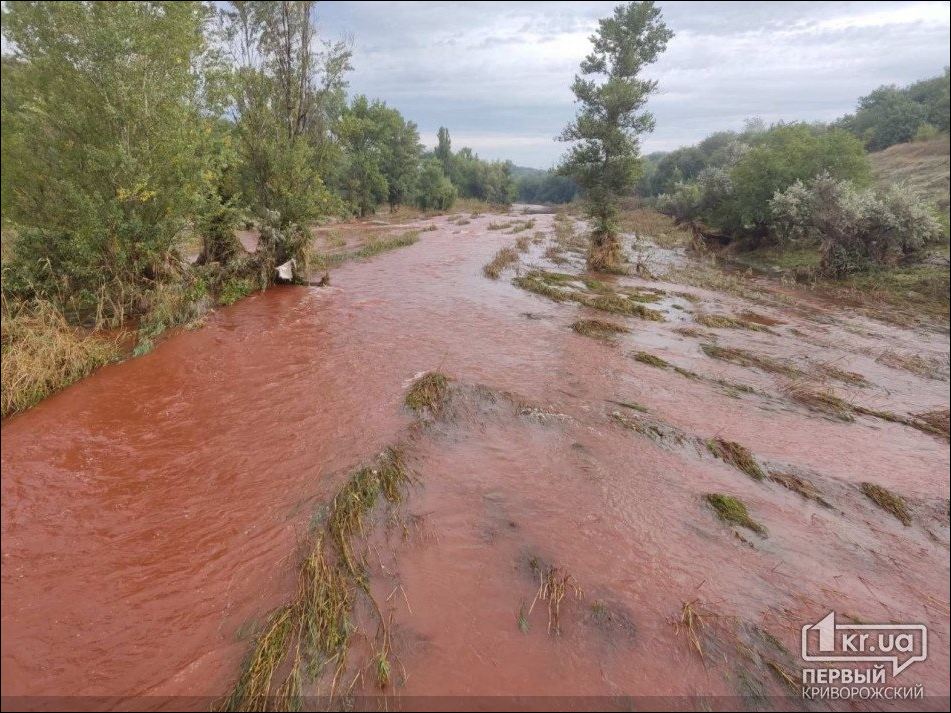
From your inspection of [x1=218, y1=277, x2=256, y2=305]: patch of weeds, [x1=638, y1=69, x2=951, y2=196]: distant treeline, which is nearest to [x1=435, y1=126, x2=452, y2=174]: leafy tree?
[x1=638, y1=69, x2=951, y2=196]: distant treeline

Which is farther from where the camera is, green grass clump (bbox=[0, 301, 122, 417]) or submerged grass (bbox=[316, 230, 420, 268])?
submerged grass (bbox=[316, 230, 420, 268])

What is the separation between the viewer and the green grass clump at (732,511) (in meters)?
4.71

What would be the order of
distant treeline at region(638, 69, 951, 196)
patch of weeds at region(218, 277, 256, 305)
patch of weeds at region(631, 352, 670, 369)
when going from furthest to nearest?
distant treeline at region(638, 69, 951, 196) < patch of weeds at region(218, 277, 256, 305) < patch of weeds at region(631, 352, 670, 369)

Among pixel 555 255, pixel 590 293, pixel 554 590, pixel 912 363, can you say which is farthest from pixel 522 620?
pixel 555 255

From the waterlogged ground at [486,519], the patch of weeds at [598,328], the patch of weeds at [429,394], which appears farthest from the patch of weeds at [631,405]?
the patch of weeds at [598,328]

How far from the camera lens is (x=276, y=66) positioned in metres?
12.9

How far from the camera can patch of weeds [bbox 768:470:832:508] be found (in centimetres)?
531

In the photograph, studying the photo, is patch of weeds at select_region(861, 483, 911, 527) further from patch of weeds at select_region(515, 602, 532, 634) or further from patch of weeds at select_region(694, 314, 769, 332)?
patch of weeds at select_region(694, 314, 769, 332)

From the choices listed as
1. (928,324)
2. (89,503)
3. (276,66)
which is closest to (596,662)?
(89,503)

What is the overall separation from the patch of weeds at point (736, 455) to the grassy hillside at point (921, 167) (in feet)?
56.1

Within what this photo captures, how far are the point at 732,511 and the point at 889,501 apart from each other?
6.80 ft

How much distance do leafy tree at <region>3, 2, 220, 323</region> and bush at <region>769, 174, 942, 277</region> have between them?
65.6 feet

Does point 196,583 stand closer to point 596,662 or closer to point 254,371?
point 596,662

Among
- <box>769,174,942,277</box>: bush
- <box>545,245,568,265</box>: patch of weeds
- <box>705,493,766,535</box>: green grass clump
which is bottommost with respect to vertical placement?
<box>705,493,766,535</box>: green grass clump
